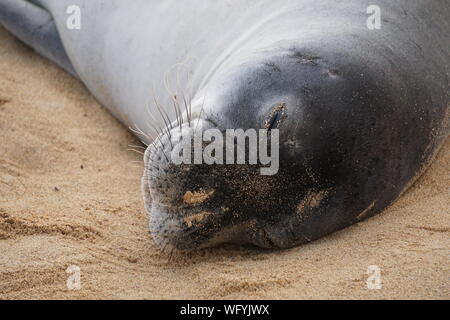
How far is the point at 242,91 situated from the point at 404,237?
0.86 meters

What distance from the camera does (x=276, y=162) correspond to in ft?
8.79

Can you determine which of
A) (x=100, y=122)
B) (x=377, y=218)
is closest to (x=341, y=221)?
(x=377, y=218)

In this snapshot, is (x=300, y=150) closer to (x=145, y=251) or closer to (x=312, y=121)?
(x=312, y=121)

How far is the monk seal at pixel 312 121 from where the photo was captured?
8.80 ft

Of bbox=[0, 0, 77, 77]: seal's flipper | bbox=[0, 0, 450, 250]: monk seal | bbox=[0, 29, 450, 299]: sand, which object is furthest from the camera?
bbox=[0, 0, 77, 77]: seal's flipper

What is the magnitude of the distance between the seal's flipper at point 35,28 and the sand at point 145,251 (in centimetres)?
133

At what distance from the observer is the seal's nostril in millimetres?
2662

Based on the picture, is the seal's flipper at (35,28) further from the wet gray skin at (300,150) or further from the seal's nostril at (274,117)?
the seal's nostril at (274,117)

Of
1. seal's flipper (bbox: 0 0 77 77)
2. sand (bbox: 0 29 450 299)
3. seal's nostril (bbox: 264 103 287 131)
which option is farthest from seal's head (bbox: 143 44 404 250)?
seal's flipper (bbox: 0 0 77 77)

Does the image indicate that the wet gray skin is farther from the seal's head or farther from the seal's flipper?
the seal's flipper

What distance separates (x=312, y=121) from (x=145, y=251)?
35.2 inches
